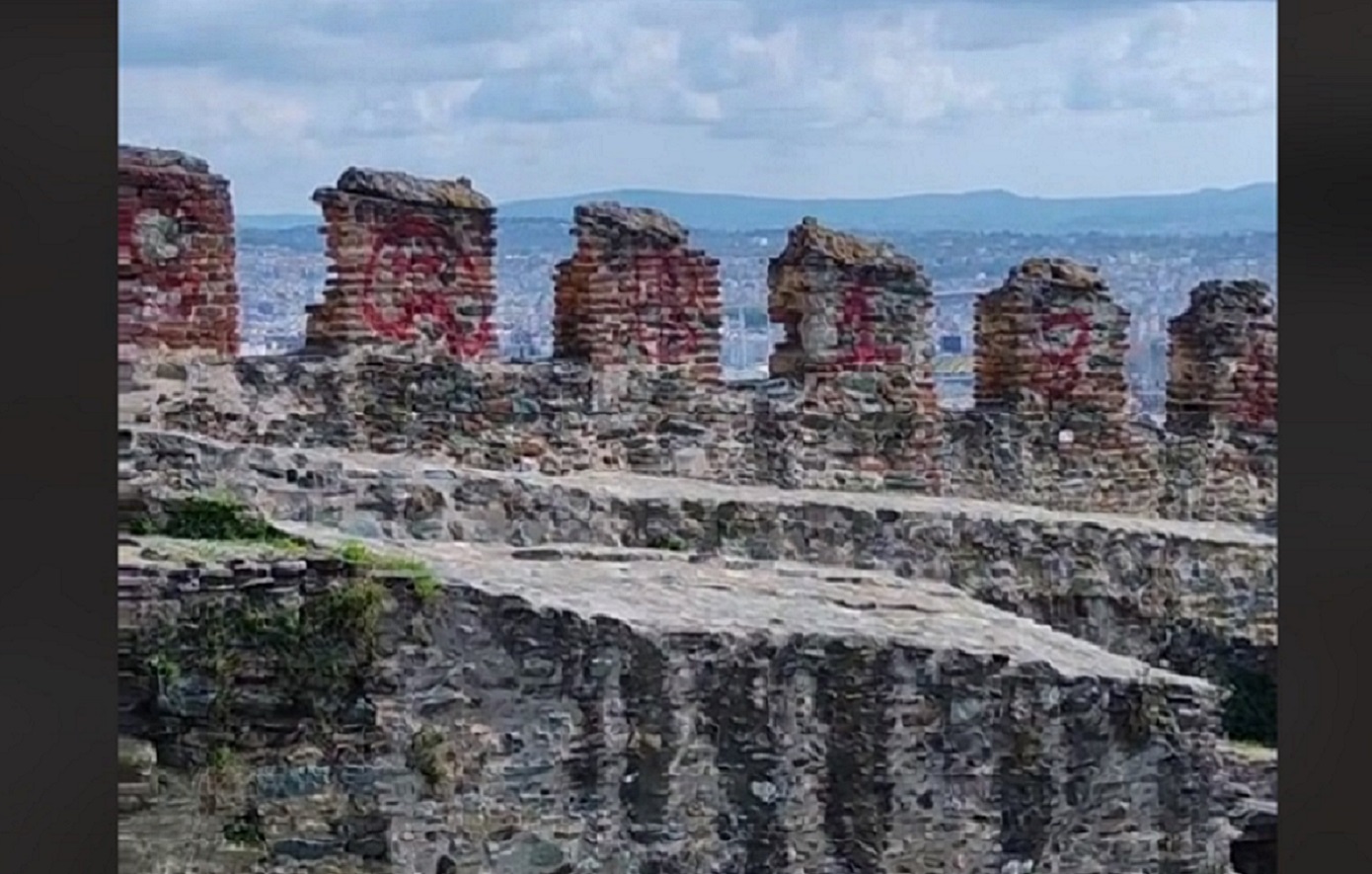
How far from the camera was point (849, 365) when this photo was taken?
328cm

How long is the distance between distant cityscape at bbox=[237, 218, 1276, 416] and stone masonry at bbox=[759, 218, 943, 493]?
4 centimetres

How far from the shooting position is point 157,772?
114 inches

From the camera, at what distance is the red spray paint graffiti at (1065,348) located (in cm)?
327

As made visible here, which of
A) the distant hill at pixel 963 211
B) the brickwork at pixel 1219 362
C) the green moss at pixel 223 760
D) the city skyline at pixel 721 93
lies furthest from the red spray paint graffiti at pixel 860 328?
the green moss at pixel 223 760

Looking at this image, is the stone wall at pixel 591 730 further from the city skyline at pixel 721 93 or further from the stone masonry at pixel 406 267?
the city skyline at pixel 721 93

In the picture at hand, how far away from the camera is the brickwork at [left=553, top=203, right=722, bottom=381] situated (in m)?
3.23

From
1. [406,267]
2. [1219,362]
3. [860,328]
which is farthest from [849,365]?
[406,267]

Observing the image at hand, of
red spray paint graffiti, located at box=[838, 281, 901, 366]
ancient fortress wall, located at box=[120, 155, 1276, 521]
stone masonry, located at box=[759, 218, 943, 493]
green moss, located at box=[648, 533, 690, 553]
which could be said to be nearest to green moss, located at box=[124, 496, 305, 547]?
ancient fortress wall, located at box=[120, 155, 1276, 521]

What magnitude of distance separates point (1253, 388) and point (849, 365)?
59cm

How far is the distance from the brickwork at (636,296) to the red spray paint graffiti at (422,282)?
0.13 metres

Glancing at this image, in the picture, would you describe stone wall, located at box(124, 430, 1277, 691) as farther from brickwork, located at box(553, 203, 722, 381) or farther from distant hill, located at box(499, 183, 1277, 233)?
distant hill, located at box(499, 183, 1277, 233)

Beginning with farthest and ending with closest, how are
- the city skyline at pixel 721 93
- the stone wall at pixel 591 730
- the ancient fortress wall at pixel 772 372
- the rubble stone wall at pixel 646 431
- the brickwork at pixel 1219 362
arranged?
1. the city skyline at pixel 721 93
2. the brickwork at pixel 1219 362
3. the ancient fortress wall at pixel 772 372
4. the rubble stone wall at pixel 646 431
5. the stone wall at pixel 591 730

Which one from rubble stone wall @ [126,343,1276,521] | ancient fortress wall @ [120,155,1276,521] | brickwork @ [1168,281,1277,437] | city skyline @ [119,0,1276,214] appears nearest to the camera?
rubble stone wall @ [126,343,1276,521]
